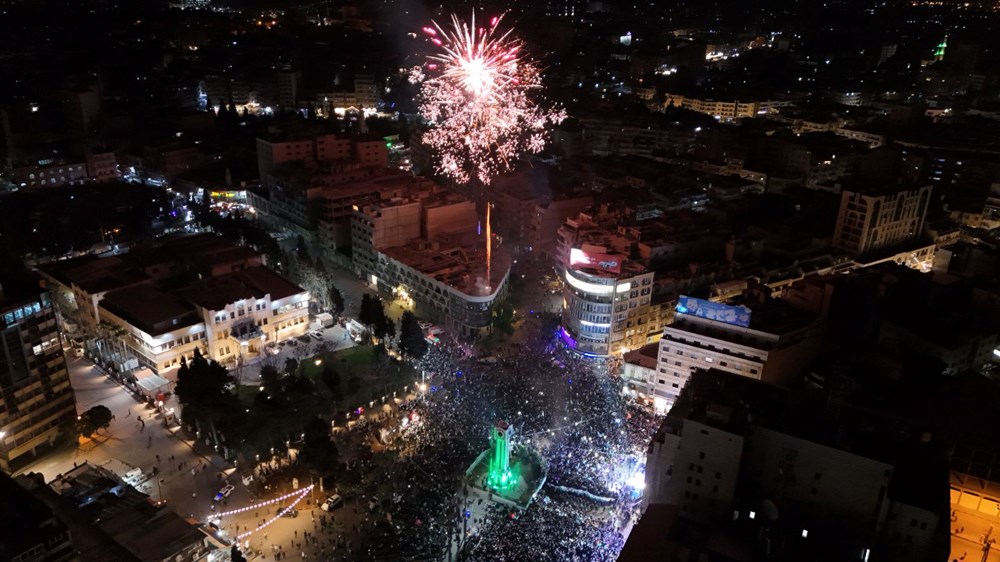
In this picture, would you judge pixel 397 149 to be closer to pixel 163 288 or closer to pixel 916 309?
pixel 163 288

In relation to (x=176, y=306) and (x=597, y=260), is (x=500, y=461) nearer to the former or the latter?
(x=597, y=260)

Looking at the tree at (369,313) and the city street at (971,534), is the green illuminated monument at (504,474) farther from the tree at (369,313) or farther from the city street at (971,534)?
the city street at (971,534)

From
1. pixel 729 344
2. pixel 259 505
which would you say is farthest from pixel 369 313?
pixel 729 344

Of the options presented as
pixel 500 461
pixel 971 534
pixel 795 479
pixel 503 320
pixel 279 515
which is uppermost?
pixel 795 479

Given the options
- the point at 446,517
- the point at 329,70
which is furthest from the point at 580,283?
the point at 329,70

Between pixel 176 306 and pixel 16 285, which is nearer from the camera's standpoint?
pixel 16 285

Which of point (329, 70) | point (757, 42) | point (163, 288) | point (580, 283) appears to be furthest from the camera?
point (757, 42)
